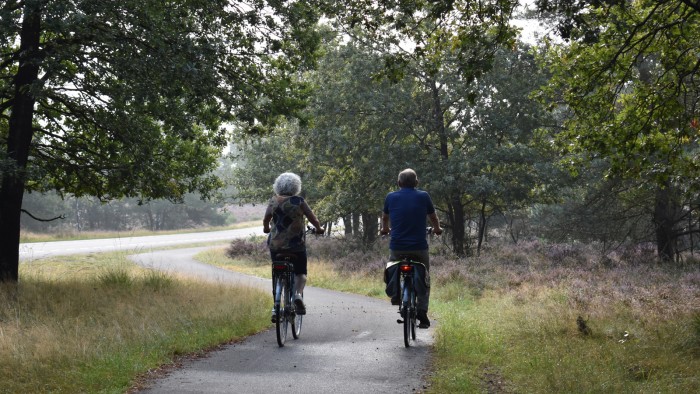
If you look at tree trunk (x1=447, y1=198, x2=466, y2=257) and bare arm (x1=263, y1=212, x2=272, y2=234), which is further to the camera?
tree trunk (x1=447, y1=198, x2=466, y2=257)

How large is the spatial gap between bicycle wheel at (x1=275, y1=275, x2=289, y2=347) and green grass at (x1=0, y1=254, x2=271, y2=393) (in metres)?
0.92

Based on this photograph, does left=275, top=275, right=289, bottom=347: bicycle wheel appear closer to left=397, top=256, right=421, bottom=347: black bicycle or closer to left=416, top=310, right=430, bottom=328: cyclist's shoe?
left=397, top=256, right=421, bottom=347: black bicycle

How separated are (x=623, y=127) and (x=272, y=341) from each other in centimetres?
692

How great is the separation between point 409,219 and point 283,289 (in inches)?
73.6

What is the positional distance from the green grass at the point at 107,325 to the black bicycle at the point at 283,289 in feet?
3.08

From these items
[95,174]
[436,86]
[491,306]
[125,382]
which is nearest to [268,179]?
[436,86]

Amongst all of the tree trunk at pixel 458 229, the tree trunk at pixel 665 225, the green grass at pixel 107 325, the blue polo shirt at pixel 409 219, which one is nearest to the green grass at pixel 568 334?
the blue polo shirt at pixel 409 219

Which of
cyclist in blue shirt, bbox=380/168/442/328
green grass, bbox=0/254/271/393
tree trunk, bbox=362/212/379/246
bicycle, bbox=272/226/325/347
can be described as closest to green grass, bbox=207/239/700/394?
cyclist in blue shirt, bbox=380/168/442/328

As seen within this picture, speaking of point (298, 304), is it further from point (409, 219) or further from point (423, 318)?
point (409, 219)

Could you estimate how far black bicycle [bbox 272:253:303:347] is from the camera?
27.7 ft

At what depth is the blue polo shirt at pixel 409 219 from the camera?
8469 millimetres

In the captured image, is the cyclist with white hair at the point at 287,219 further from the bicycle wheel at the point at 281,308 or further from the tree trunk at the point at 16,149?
the tree trunk at the point at 16,149

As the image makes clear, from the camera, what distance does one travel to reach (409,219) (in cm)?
846

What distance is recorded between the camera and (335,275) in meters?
21.8
